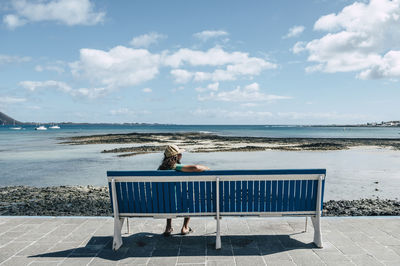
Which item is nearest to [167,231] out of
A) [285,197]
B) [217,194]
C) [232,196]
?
[217,194]

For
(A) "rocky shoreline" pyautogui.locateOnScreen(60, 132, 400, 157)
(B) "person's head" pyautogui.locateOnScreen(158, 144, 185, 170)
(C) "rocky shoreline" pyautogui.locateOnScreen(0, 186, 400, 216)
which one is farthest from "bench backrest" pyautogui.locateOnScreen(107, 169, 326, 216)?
(A) "rocky shoreline" pyautogui.locateOnScreen(60, 132, 400, 157)

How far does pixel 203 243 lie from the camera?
452 cm

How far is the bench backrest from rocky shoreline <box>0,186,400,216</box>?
3.38 m

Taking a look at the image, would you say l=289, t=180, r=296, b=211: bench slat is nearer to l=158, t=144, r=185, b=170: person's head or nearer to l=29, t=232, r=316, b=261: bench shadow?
l=29, t=232, r=316, b=261: bench shadow

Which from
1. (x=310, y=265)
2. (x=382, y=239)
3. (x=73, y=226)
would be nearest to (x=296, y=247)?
(x=310, y=265)

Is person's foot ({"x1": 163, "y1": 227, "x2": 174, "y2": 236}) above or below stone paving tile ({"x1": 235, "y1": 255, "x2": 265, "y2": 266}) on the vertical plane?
above

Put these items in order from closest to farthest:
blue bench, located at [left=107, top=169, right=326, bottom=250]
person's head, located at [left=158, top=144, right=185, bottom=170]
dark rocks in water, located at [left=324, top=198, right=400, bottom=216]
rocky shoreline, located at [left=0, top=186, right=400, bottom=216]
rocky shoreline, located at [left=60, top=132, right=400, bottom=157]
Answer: blue bench, located at [left=107, top=169, right=326, bottom=250], person's head, located at [left=158, top=144, right=185, bottom=170], dark rocks in water, located at [left=324, top=198, right=400, bottom=216], rocky shoreline, located at [left=0, top=186, right=400, bottom=216], rocky shoreline, located at [left=60, top=132, right=400, bottom=157]

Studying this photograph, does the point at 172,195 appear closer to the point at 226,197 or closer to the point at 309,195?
the point at 226,197

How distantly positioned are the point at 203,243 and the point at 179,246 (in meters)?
0.39

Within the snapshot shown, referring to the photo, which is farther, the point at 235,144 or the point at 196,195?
the point at 235,144

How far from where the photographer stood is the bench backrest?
4168 mm

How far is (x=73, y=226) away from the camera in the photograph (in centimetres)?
525

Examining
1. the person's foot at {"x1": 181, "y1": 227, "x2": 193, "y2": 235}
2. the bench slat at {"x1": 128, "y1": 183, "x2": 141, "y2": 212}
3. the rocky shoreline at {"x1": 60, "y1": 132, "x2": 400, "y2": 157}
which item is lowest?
the rocky shoreline at {"x1": 60, "y1": 132, "x2": 400, "y2": 157}

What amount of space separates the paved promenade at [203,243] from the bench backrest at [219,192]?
56 cm
